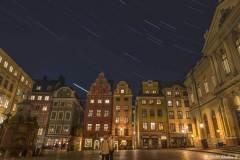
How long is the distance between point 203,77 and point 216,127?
9.61 m

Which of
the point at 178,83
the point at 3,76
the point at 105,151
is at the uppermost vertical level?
the point at 178,83

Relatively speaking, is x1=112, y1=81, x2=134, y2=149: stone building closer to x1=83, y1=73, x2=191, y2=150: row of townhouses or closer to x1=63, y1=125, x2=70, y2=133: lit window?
x1=83, y1=73, x2=191, y2=150: row of townhouses

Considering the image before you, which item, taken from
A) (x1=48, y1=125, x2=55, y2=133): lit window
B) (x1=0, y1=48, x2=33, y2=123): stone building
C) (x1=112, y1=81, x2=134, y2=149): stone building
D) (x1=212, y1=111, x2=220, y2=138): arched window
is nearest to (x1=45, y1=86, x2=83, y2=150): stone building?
(x1=48, y1=125, x2=55, y2=133): lit window

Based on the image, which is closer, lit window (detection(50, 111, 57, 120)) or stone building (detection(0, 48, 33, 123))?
stone building (detection(0, 48, 33, 123))

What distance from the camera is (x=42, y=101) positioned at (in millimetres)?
52281

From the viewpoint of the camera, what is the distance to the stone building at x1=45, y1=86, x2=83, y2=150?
1834 inches

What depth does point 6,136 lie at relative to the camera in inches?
797

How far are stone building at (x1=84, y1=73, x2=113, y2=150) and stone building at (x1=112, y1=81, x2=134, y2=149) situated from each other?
1.82m

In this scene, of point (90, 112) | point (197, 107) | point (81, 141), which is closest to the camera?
point (197, 107)

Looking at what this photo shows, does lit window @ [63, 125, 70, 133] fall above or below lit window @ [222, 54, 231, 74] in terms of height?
below

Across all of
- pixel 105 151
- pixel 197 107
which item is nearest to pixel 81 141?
pixel 197 107

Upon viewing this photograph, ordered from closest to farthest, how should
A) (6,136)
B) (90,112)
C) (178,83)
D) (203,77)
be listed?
(6,136)
(203,77)
(90,112)
(178,83)

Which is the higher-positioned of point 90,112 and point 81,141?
point 90,112

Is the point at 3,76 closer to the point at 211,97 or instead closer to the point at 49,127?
the point at 49,127
